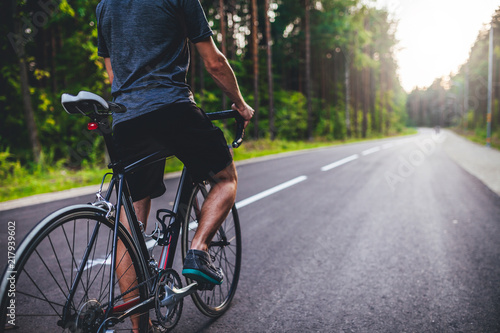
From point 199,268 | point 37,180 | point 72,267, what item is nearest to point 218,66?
point 199,268

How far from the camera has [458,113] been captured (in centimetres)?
10581

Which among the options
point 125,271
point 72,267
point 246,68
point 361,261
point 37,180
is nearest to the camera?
A: point 72,267

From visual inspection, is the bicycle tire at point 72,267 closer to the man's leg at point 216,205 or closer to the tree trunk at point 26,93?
the man's leg at point 216,205

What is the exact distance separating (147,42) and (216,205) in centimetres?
95

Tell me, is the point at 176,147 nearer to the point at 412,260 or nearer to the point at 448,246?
the point at 412,260

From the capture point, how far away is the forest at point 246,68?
33.0 feet

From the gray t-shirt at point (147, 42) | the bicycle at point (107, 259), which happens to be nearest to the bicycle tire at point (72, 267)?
the bicycle at point (107, 259)

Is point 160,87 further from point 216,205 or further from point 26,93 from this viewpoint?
point 26,93

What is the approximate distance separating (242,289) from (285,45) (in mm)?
31408

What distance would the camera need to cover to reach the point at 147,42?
1.65 metres

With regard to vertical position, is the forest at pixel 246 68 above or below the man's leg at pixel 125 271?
above

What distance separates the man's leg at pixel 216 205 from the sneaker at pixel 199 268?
6 cm

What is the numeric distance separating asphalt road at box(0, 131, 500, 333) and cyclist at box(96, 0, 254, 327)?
2.98ft

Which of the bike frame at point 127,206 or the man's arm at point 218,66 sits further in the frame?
the man's arm at point 218,66
